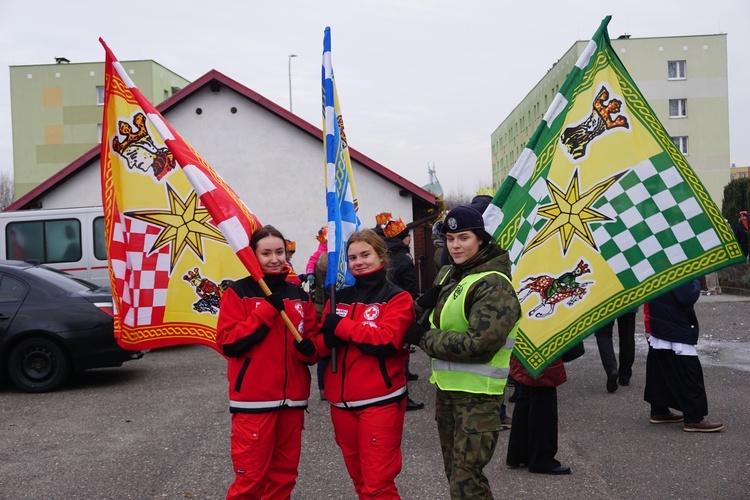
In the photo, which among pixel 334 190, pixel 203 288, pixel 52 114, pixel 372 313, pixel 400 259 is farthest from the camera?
pixel 52 114

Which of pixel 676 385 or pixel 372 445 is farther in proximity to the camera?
pixel 676 385

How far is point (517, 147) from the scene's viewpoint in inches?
2813

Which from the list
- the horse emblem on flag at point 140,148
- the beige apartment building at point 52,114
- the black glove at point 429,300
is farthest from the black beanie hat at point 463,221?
the beige apartment building at point 52,114

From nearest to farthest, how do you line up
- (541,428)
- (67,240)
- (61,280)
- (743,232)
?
(541,428)
(61,280)
(67,240)
(743,232)

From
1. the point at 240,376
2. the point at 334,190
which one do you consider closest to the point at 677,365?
the point at 334,190

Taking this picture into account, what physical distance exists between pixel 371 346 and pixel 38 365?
6.77 metres

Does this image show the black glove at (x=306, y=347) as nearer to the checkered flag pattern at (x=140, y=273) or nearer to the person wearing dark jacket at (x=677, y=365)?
the checkered flag pattern at (x=140, y=273)

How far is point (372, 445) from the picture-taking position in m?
3.83

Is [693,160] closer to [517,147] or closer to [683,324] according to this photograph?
[517,147]

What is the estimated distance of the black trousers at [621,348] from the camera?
8.19m

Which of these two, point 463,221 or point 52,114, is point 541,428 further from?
point 52,114

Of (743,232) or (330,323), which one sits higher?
(743,232)

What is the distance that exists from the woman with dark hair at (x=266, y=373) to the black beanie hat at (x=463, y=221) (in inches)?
38.2

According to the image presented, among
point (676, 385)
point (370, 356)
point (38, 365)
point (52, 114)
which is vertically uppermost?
point (52, 114)
